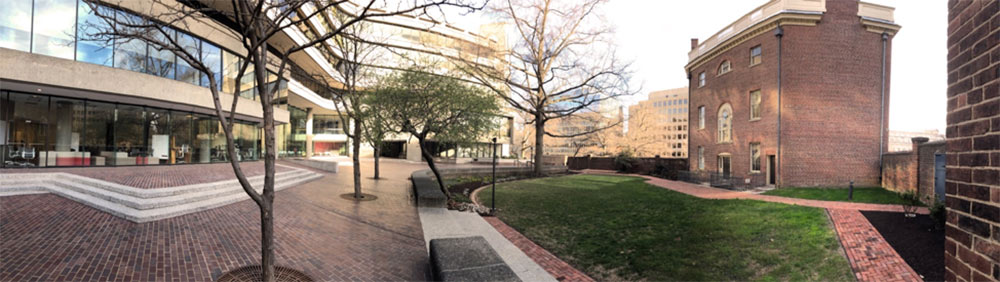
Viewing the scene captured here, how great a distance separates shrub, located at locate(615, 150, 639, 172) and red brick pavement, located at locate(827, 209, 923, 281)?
2393cm

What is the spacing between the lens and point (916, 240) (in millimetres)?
6305

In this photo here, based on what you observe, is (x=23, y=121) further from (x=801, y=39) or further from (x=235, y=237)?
(x=801, y=39)

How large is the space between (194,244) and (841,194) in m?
20.0

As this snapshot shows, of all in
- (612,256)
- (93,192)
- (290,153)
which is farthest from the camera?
(290,153)

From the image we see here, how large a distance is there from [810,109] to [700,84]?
821 centimetres

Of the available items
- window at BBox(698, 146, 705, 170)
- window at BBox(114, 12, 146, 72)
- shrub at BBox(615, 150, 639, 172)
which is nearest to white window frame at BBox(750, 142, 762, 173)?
window at BBox(698, 146, 705, 170)

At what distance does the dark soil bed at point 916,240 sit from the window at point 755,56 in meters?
12.4

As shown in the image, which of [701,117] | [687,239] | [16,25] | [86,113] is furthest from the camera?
[701,117]

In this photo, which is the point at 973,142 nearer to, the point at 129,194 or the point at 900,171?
the point at 129,194

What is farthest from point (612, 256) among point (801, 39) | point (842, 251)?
point (801, 39)

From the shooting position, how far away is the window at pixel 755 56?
18.5 m

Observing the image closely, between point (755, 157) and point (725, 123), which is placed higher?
point (725, 123)

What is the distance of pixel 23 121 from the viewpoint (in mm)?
14109

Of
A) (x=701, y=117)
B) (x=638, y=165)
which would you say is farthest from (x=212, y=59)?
(x=638, y=165)
